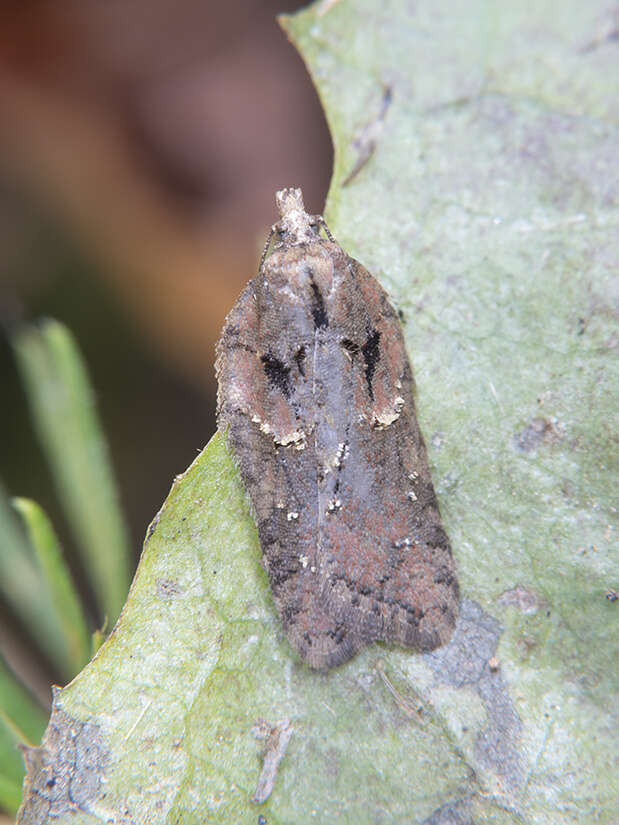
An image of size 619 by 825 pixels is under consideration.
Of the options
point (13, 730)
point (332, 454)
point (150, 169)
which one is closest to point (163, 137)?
point (150, 169)

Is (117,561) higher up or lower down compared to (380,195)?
lower down

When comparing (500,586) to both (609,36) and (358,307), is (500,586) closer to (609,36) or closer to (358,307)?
(358,307)

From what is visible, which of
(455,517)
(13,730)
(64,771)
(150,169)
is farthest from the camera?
(150,169)

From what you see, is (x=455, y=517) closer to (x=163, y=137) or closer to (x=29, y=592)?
(x=29, y=592)

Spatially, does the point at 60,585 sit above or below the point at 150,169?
below

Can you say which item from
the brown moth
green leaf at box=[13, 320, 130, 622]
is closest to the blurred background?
green leaf at box=[13, 320, 130, 622]

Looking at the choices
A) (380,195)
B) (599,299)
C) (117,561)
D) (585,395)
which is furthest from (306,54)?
(117,561)
